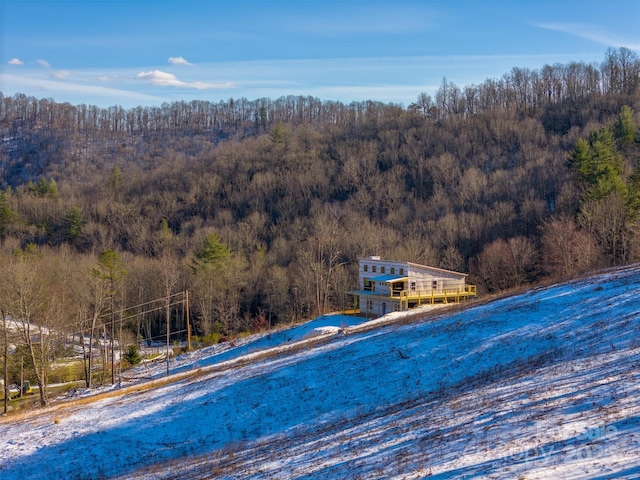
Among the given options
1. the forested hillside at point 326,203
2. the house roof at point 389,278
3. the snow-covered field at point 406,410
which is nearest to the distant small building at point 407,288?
the house roof at point 389,278

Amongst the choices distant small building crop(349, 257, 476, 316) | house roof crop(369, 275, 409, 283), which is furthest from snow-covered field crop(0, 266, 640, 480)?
distant small building crop(349, 257, 476, 316)

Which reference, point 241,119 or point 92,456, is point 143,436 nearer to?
point 92,456

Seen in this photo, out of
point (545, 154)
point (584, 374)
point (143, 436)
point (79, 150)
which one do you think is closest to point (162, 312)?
point (143, 436)

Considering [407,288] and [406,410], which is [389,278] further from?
[406,410]

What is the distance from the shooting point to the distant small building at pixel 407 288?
4319 cm

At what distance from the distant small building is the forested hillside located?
10454mm

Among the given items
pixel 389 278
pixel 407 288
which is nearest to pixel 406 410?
pixel 407 288

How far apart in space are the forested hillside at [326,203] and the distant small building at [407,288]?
34.3 ft

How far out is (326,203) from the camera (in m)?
92.6

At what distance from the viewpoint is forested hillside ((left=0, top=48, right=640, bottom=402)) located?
54188 millimetres

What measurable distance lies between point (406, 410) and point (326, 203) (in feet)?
254

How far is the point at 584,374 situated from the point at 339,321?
91.4 feet

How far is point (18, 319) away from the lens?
3422cm

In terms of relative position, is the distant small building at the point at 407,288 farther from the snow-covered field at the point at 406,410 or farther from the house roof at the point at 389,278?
the snow-covered field at the point at 406,410
